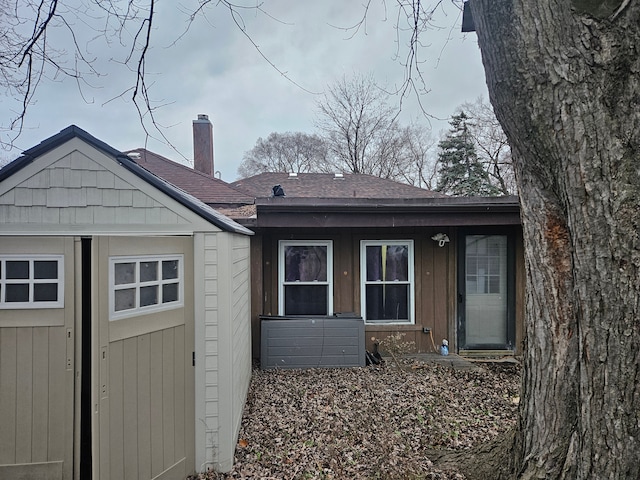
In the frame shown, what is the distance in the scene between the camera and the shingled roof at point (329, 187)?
29.5 ft

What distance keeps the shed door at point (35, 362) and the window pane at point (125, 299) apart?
1.18 feet

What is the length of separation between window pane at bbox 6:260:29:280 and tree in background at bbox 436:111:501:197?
60.3ft

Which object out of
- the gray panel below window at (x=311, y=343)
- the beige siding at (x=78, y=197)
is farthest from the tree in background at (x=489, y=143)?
the beige siding at (x=78, y=197)

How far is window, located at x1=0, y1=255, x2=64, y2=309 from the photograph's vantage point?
2.56m

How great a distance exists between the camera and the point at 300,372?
17.5 feet

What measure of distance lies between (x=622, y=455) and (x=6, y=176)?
13.3ft

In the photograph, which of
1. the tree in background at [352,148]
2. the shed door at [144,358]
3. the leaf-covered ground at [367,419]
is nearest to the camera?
the shed door at [144,358]

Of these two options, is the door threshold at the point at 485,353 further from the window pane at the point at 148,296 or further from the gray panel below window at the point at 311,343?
the window pane at the point at 148,296

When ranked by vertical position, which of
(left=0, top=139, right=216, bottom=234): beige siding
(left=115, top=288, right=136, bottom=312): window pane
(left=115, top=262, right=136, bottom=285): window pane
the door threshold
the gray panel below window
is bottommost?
the door threshold

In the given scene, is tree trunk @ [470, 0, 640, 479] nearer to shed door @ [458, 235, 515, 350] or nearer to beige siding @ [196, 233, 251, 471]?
beige siding @ [196, 233, 251, 471]

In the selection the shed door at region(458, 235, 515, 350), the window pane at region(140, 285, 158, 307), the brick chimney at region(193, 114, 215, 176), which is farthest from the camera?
the brick chimney at region(193, 114, 215, 176)

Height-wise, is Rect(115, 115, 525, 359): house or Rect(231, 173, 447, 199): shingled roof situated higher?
Rect(231, 173, 447, 199): shingled roof

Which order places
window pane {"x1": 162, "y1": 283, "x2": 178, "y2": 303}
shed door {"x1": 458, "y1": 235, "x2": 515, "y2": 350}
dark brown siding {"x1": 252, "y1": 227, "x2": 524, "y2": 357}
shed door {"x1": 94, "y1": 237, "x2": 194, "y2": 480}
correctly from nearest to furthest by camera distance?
shed door {"x1": 94, "y1": 237, "x2": 194, "y2": 480} → window pane {"x1": 162, "y1": 283, "x2": 178, "y2": 303} → dark brown siding {"x1": 252, "y1": 227, "x2": 524, "y2": 357} → shed door {"x1": 458, "y1": 235, "x2": 515, "y2": 350}

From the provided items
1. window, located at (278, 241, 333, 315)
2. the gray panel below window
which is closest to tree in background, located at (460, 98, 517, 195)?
window, located at (278, 241, 333, 315)
